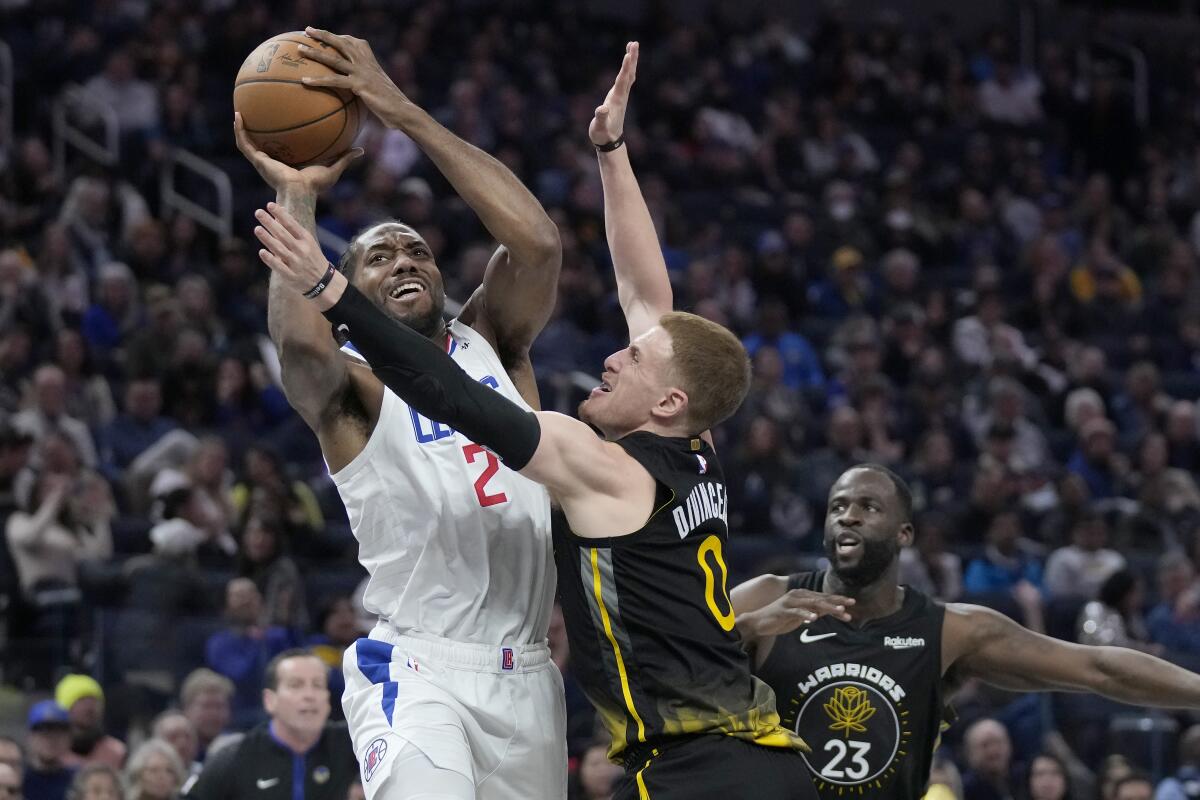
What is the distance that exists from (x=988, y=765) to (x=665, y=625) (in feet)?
17.4

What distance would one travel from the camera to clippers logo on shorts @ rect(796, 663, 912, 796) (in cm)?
581

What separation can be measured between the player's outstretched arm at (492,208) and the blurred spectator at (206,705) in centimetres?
396

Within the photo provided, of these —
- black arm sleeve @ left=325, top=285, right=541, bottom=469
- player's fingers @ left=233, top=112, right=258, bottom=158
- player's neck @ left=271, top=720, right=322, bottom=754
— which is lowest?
player's neck @ left=271, top=720, right=322, bottom=754

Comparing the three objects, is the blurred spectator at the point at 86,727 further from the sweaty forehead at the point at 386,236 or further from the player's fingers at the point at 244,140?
the player's fingers at the point at 244,140

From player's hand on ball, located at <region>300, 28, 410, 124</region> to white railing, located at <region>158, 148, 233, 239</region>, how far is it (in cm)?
914

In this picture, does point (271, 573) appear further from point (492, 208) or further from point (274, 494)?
point (492, 208)

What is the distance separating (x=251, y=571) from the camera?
10.0 metres

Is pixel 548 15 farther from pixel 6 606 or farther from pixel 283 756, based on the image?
pixel 283 756

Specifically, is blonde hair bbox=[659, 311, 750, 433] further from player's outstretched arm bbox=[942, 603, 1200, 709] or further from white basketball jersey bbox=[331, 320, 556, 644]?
player's outstretched arm bbox=[942, 603, 1200, 709]

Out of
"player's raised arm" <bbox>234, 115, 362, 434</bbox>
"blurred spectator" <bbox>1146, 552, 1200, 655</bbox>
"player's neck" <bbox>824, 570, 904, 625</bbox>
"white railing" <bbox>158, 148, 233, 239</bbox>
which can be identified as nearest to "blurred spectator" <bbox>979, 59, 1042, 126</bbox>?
"blurred spectator" <bbox>1146, 552, 1200, 655</bbox>

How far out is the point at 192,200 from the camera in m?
14.4

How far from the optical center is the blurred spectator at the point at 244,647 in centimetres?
955

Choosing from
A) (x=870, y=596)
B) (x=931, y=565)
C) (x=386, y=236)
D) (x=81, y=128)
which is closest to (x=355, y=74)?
(x=386, y=236)

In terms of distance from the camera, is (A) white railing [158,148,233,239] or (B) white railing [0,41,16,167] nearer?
(B) white railing [0,41,16,167]
